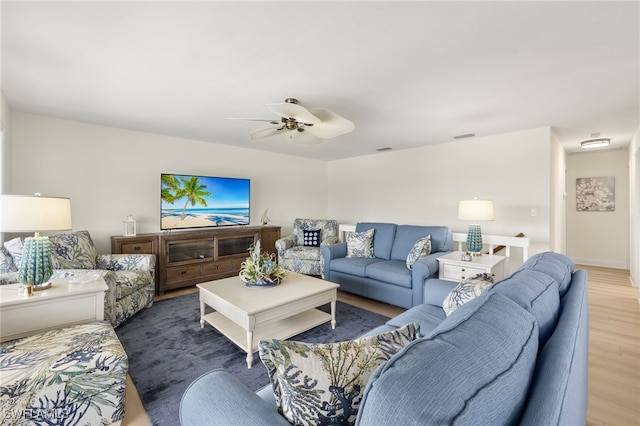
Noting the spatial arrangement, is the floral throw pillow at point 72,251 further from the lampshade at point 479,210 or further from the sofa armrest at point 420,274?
the lampshade at point 479,210

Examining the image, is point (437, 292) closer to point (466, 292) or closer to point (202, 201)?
point (466, 292)

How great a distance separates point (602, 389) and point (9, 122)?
5.87 meters

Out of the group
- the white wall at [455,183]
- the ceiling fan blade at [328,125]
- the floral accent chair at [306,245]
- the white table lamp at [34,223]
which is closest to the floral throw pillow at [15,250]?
the white table lamp at [34,223]

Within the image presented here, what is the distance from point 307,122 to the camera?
8.16 ft

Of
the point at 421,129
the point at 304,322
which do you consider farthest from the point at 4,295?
the point at 421,129

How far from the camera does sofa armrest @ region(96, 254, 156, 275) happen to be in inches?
126

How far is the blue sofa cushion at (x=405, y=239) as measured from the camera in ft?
12.2

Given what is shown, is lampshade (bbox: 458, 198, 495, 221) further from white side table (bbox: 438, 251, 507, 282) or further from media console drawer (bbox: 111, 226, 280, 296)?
media console drawer (bbox: 111, 226, 280, 296)

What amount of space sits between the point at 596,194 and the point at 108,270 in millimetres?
8191

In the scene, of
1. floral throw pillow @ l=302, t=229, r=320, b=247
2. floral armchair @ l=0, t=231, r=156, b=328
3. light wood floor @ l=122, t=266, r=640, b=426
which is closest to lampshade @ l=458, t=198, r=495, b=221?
light wood floor @ l=122, t=266, r=640, b=426

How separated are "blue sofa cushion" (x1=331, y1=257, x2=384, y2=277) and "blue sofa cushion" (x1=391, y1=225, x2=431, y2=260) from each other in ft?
0.78

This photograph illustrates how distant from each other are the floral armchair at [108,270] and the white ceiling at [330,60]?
1458mm

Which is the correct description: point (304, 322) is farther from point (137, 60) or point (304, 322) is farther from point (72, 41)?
point (72, 41)

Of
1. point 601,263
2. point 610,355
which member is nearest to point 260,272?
point 610,355
